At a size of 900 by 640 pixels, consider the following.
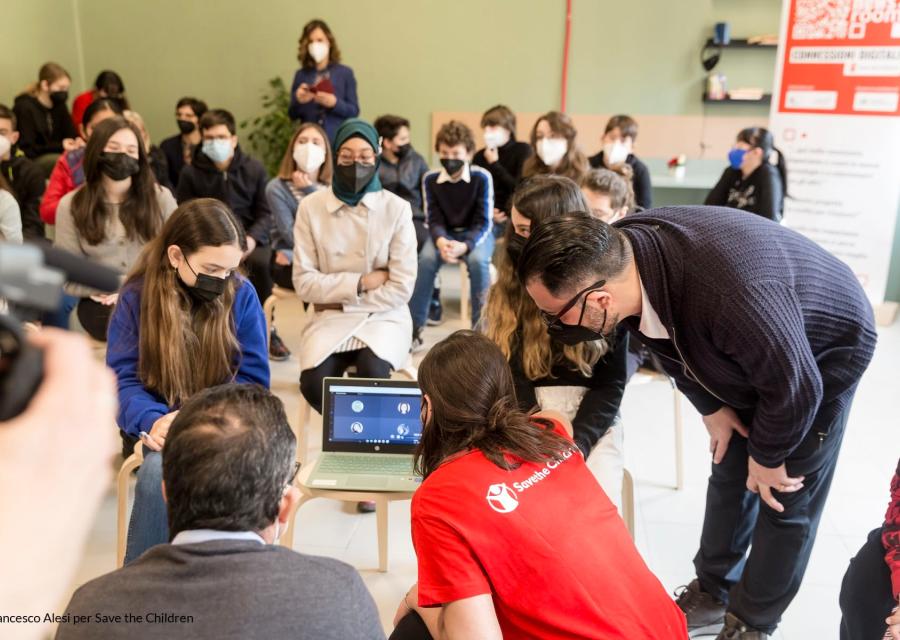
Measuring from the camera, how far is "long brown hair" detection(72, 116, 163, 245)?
3.44 m

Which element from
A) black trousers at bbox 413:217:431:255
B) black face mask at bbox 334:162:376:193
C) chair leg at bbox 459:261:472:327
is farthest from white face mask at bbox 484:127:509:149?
black face mask at bbox 334:162:376:193

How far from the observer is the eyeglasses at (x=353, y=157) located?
10.5 ft

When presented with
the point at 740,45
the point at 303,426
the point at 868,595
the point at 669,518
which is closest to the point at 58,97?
the point at 303,426

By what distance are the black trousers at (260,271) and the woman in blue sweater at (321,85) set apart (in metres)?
1.97

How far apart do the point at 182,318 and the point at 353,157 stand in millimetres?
1131

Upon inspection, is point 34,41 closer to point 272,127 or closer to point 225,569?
point 272,127

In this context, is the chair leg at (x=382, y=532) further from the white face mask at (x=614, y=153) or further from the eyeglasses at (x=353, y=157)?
the white face mask at (x=614, y=153)

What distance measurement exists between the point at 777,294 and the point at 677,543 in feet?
4.57

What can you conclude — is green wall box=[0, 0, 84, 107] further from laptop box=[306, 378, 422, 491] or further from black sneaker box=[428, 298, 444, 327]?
laptop box=[306, 378, 422, 491]

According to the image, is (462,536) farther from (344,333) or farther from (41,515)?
(344,333)

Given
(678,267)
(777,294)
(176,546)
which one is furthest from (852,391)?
(176,546)

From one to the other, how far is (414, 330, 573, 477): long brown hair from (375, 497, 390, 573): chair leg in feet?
2.72

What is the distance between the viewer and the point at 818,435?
1.94 meters

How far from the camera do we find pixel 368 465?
2.31 metres
